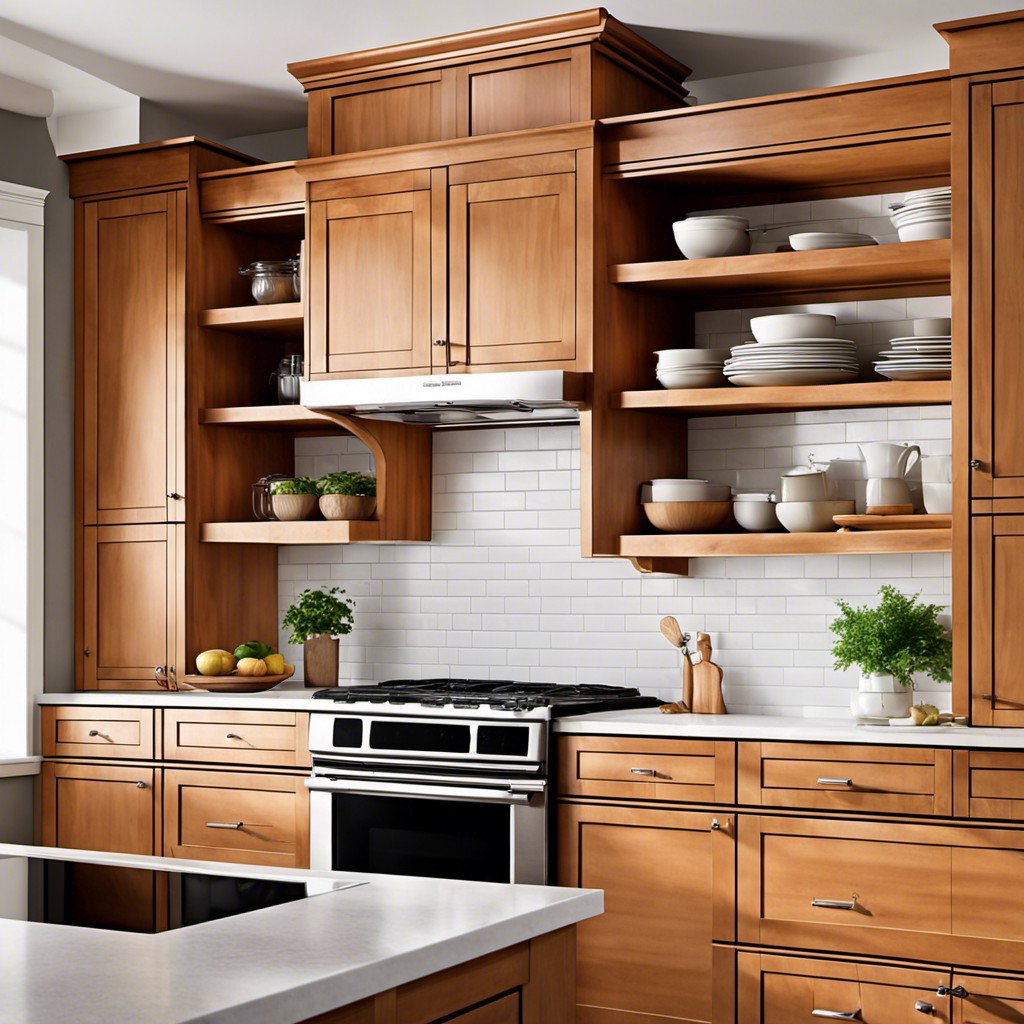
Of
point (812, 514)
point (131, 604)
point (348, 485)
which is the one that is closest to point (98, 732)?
point (131, 604)

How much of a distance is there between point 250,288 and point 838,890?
9.59 ft

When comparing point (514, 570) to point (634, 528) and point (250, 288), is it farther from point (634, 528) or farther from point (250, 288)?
point (250, 288)

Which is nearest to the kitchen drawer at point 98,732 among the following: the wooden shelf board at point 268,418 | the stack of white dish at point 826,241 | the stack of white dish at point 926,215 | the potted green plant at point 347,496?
the potted green plant at point 347,496

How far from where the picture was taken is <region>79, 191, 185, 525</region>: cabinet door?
4.82m

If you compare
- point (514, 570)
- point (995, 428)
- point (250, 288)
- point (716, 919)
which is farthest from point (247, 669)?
point (995, 428)

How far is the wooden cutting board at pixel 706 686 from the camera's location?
13.9ft

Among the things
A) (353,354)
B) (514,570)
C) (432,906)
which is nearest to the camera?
(432,906)

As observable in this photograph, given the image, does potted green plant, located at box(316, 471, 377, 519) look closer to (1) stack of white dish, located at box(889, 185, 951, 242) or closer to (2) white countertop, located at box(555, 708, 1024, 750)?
(2) white countertop, located at box(555, 708, 1024, 750)

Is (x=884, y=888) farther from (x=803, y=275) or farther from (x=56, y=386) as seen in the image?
(x=56, y=386)

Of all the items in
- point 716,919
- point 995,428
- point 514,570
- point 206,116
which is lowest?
point 716,919

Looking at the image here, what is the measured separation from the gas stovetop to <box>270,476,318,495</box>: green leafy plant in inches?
27.1

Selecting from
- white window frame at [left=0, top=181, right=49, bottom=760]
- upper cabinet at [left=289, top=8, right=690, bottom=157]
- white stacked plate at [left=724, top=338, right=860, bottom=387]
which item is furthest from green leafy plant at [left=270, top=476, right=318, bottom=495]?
white stacked plate at [left=724, top=338, right=860, bottom=387]

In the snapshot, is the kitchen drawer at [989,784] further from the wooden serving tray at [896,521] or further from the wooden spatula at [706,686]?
the wooden spatula at [706,686]

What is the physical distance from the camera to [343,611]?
190 inches
